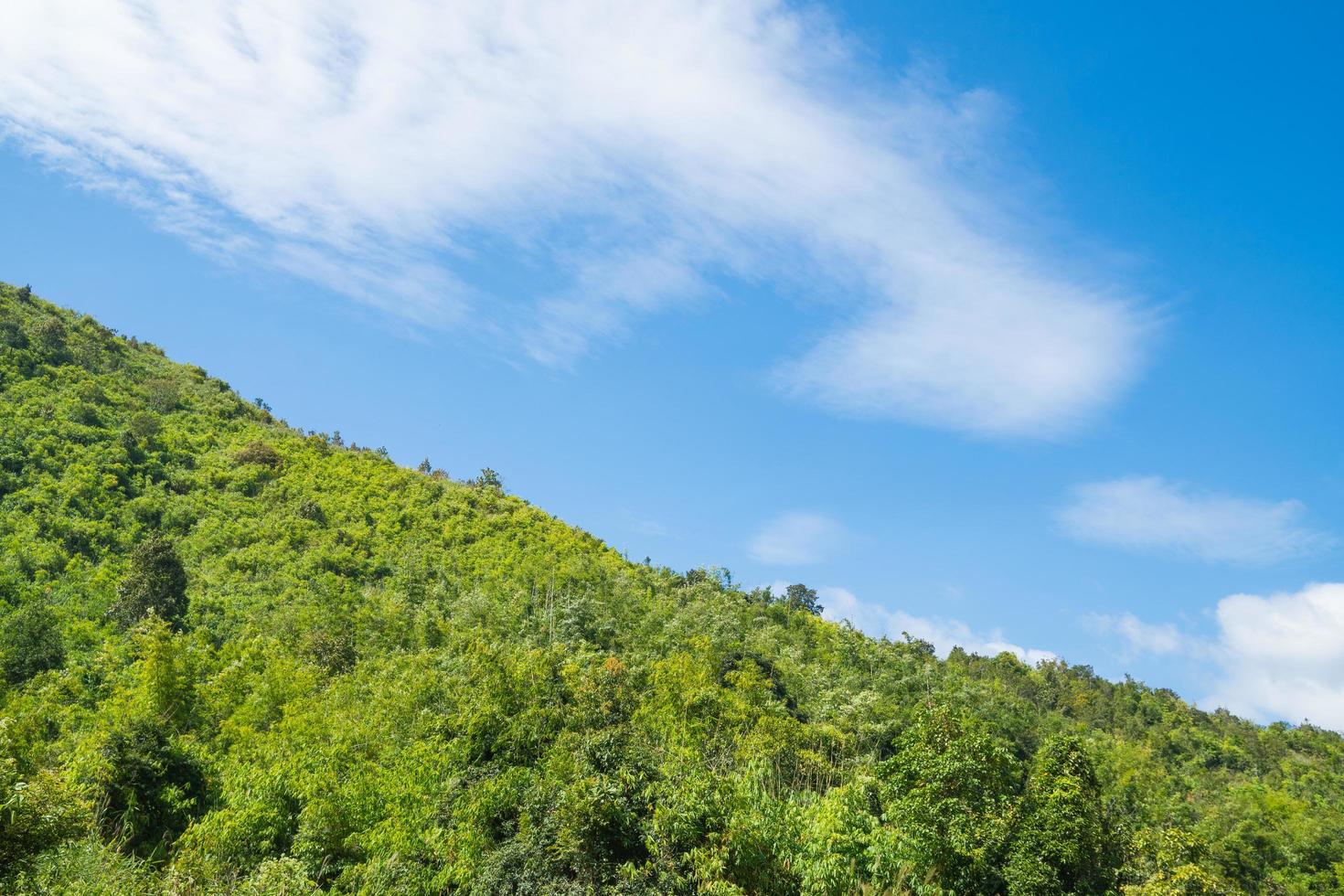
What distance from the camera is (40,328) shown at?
81.8 meters

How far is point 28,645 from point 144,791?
60.3ft

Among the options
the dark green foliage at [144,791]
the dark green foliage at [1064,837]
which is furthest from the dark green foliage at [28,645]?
the dark green foliage at [1064,837]

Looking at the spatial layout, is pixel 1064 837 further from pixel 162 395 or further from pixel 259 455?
pixel 162 395

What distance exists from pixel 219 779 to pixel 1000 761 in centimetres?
3343

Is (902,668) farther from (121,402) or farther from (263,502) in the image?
(121,402)

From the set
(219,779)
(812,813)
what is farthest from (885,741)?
(219,779)

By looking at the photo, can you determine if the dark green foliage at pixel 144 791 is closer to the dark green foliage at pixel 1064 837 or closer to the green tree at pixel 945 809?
the green tree at pixel 945 809

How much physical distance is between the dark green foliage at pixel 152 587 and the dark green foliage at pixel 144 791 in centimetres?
1993

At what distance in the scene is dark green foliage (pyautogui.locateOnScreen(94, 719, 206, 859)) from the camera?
93.0ft

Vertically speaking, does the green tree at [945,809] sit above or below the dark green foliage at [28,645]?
above

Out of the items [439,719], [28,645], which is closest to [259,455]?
[28,645]

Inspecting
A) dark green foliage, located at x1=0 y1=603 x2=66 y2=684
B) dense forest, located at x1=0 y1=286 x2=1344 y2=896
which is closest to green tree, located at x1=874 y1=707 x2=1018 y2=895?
dense forest, located at x1=0 y1=286 x2=1344 y2=896

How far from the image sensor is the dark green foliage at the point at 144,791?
2836cm

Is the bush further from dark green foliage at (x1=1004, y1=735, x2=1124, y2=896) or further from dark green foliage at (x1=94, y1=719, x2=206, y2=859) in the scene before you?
dark green foliage at (x1=1004, y1=735, x2=1124, y2=896)
